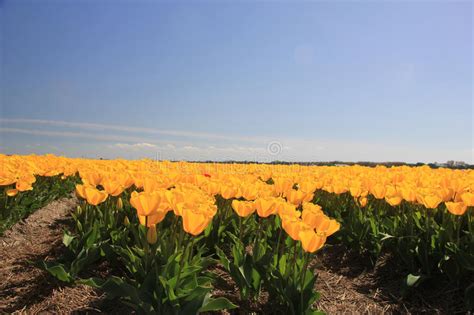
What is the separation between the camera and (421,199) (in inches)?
175

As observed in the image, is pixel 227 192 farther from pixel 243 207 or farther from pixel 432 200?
pixel 432 200

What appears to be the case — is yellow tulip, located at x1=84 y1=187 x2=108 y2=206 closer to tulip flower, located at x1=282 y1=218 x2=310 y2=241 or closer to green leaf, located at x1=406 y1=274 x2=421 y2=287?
tulip flower, located at x1=282 y1=218 x2=310 y2=241

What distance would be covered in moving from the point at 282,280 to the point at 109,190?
7.11 ft

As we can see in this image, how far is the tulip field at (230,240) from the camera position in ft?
9.57

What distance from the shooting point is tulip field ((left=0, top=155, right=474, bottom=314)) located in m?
2.92

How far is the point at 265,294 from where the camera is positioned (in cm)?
382

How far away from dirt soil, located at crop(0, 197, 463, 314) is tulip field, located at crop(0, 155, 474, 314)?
0.47 feet

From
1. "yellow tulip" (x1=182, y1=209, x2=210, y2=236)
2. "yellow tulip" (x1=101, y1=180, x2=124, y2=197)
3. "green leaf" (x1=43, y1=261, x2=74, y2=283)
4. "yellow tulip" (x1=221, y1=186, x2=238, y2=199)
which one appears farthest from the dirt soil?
"yellow tulip" (x1=182, y1=209, x2=210, y2=236)

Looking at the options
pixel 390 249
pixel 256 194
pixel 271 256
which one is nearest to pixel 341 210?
pixel 390 249

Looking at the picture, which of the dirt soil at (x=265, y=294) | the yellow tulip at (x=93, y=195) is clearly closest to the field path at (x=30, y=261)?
the dirt soil at (x=265, y=294)

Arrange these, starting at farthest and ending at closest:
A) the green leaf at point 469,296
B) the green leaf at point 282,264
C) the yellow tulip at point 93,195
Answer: the green leaf at point 469,296, the yellow tulip at point 93,195, the green leaf at point 282,264

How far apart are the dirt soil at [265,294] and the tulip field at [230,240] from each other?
5.7 inches

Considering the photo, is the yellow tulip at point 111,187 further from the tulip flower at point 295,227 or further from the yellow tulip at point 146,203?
the tulip flower at point 295,227

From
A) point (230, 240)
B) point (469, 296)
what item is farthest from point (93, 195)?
point (469, 296)
